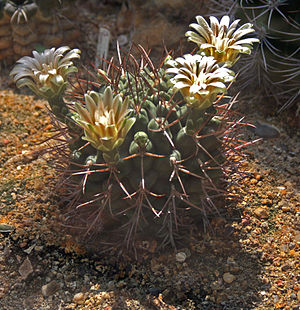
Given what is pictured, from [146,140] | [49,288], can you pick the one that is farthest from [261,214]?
[49,288]

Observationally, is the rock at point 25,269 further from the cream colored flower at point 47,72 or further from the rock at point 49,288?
the cream colored flower at point 47,72

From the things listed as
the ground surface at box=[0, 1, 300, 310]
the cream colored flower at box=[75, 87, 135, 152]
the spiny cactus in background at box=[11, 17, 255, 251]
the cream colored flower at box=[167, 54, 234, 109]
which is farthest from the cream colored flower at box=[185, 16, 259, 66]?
the ground surface at box=[0, 1, 300, 310]

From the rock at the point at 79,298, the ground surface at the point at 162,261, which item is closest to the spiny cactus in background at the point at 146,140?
the ground surface at the point at 162,261

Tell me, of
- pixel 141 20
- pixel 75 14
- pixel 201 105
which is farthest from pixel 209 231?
pixel 75 14

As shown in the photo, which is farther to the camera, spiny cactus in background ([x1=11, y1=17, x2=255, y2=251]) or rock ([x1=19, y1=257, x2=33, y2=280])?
rock ([x1=19, y1=257, x2=33, y2=280])

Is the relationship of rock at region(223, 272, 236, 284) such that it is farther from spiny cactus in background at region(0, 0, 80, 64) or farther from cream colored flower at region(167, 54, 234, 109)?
spiny cactus in background at region(0, 0, 80, 64)

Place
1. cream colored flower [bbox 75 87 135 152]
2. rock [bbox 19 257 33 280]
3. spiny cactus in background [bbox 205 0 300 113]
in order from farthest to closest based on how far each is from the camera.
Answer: spiny cactus in background [bbox 205 0 300 113]
rock [bbox 19 257 33 280]
cream colored flower [bbox 75 87 135 152]

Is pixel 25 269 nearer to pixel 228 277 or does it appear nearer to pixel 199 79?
pixel 228 277
